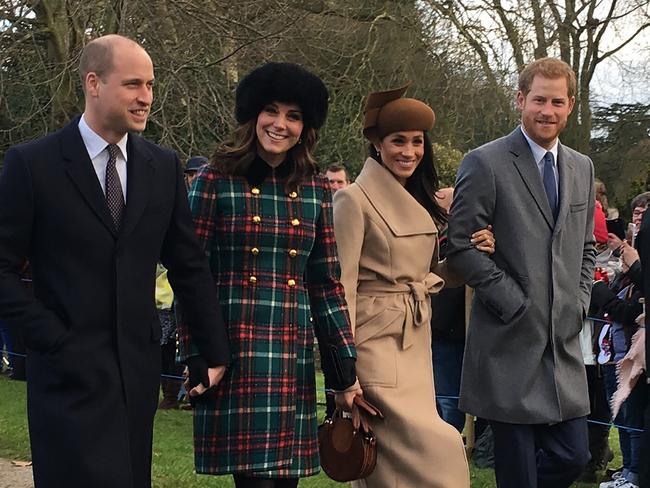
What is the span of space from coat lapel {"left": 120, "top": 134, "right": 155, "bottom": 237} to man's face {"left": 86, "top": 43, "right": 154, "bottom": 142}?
0.12m

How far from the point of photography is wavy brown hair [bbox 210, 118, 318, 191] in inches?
162

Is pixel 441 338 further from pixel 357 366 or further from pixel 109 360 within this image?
pixel 109 360

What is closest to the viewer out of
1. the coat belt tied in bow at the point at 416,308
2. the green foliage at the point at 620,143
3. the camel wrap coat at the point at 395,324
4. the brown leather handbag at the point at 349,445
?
the brown leather handbag at the point at 349,445

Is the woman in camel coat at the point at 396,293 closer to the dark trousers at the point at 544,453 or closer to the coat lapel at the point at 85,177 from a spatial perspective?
the dark trousers at the point at 544,453

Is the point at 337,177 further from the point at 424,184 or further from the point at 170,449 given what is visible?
the point at 424,184

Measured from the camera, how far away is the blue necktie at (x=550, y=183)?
4762mm

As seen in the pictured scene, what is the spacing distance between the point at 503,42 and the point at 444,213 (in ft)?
45.1

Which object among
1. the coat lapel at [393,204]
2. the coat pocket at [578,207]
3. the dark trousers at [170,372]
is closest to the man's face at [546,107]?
the coat pocket at [578,207]

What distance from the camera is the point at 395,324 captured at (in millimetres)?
4516

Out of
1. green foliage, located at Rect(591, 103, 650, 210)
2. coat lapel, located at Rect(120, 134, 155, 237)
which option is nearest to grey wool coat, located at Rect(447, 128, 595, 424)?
coat lapel, located at Rect(120, 134, 155, 237)

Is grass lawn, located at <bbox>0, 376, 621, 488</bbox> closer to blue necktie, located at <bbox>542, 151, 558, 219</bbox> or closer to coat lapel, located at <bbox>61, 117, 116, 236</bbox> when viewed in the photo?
blue necktie, located at <bbox>542, 151, 558, 219</bbox>

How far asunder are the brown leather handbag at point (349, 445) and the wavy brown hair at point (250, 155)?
3.19 feet

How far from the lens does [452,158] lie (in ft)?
57.2

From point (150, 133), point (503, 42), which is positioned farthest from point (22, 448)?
point (503, 42)
